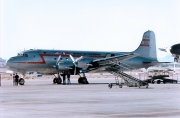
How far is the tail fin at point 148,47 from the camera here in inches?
2603

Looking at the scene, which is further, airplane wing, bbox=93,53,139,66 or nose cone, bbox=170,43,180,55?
airplane wing, bbox=93,53,139,66

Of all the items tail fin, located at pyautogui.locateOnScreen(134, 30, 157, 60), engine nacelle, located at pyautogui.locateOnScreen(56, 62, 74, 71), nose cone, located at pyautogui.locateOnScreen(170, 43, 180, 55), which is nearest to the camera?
nose cone, located at pyautogui.locateOnScreen(170, 43, 180, 55)

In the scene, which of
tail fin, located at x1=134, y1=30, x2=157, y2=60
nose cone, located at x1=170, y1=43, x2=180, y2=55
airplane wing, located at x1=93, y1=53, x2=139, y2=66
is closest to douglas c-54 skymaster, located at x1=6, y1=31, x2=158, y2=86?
airplane wing, located at x1=93, y1=53, x2=139, y2=66

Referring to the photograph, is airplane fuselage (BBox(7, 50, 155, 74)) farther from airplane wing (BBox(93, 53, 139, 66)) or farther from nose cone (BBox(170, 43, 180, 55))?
nose cone (BBox(170, 43, 180, 55))

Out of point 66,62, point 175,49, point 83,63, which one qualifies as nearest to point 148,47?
point 83,63

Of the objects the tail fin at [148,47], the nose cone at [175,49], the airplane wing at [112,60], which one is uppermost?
the tail fin at [148,47]

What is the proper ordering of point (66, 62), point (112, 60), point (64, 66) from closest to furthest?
point (64, 66)
point (66, 62)
point (112, 60)

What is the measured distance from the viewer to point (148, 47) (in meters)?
66.8

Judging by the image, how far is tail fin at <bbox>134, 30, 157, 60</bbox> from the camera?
217ft

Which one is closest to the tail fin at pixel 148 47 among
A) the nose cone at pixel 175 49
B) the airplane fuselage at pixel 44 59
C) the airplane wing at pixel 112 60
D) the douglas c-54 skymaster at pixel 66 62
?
the douglas c-54 skymaster at pixel 66 62

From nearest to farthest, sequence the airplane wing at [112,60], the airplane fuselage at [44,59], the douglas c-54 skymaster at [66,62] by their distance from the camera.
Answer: the airplane fuselage at [44,59], the douglas c-54 skymaster at [66,62], the airplane wing at [112,60]

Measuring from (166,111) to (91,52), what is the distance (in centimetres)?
3880

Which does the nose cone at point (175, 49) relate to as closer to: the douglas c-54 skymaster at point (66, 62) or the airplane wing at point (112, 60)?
the douglas c-54 skymaster at point (66, 62)

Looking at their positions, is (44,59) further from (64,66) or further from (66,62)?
(66,62)
